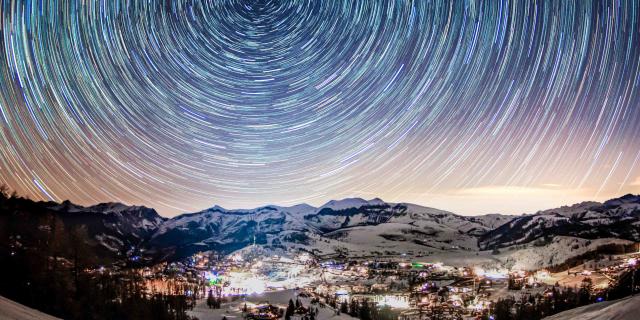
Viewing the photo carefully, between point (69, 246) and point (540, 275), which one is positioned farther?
point (540, 275)

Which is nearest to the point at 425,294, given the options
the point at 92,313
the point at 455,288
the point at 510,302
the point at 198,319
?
the point at 455,288

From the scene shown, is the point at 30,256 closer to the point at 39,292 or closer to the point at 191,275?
the point at 39,292

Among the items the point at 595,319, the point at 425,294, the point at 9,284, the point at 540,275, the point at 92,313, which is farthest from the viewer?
the point at 540,275

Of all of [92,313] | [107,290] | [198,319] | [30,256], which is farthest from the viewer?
[198,319]

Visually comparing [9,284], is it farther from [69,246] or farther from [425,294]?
[425,294]

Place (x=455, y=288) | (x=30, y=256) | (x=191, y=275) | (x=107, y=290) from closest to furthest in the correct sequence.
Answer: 1. (x=30, y=256)
2. (x=107, y=290)
3. (x=455, y=288)
4. (x=191, y=275)

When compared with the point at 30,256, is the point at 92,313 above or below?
below

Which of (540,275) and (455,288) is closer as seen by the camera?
(455,288)

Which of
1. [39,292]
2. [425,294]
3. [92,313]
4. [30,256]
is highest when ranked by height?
[30,256]

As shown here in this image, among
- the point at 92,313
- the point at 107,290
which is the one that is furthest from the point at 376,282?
the point at 92,313
